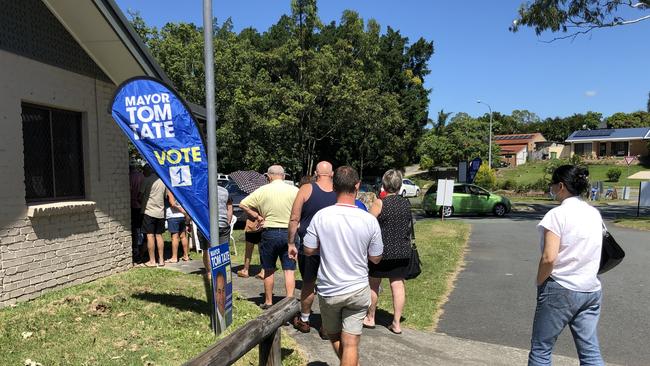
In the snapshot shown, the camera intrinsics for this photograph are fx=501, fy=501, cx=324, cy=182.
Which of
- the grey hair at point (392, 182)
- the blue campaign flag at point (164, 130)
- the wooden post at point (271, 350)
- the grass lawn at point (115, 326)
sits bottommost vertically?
the grass lawn at point (115, 326)

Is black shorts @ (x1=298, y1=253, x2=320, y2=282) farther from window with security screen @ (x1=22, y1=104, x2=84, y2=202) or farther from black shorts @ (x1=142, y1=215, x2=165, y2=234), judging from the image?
black shorts @ (x1=142, y1=215, x2=165, y2=234)

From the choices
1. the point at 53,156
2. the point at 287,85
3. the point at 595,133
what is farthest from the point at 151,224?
the point at 595,133

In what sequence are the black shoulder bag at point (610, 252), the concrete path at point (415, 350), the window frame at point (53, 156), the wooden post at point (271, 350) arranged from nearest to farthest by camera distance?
the black shoulder bag at point (610, 252)
the wooden post at point (271, 350)
the concrete path at point (415, 350)
the window frame at point (53, 156)

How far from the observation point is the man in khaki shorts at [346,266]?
376cm

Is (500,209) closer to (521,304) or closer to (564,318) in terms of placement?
(521,304)

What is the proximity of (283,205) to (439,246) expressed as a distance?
279 inches

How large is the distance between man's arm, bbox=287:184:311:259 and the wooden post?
4.44 ft

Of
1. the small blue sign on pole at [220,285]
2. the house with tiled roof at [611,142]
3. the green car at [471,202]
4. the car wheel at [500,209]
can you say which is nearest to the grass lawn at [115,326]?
the small blue sign on pole at [220,285]

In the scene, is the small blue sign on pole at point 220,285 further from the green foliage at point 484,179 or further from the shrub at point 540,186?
the shrub at point 540,186

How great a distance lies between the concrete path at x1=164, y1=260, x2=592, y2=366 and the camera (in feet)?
15.4

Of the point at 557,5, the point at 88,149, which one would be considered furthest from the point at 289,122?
the point at 88,149

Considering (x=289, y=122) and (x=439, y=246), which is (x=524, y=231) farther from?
(x=289, y=122)

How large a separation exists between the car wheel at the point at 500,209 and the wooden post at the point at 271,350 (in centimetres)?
1951

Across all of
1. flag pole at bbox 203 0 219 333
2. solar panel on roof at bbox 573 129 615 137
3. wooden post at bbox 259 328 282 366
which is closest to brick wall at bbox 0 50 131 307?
flag pole at bbox 203 0 219 333
